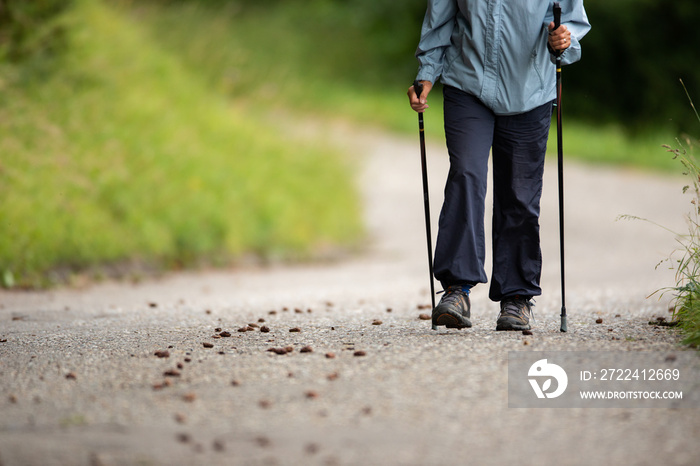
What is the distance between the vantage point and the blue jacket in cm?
427

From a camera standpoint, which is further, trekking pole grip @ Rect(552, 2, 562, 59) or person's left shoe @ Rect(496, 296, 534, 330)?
person's left shoe @ Rect(496, 296, 534, 330)

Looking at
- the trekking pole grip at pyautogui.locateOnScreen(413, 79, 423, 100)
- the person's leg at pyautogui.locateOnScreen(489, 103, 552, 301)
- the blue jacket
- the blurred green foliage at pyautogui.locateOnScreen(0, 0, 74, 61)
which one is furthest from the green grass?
the blue jacket

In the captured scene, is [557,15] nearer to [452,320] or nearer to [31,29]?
[452,320]

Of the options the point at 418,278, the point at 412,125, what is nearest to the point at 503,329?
the point at 418,278

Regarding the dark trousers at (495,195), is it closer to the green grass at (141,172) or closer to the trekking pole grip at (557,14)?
the trekking pole grip at (557,14)

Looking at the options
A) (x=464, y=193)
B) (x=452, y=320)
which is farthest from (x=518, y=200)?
(x=452, y=320)

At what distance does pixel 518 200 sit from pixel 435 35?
3.27ft

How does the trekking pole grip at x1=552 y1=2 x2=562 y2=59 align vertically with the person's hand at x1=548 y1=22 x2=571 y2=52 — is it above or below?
above

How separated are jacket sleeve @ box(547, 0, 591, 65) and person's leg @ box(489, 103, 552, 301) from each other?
28cm

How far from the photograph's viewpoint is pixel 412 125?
20.6 m

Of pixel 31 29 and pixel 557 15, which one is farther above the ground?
pixel 31 29

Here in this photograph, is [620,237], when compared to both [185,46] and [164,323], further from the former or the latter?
[164,323]

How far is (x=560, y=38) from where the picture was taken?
4.21m

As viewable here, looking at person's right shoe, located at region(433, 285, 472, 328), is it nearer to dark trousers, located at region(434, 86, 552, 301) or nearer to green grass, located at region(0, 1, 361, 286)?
dark trousers, located at region(434, 86, 552, 301)
